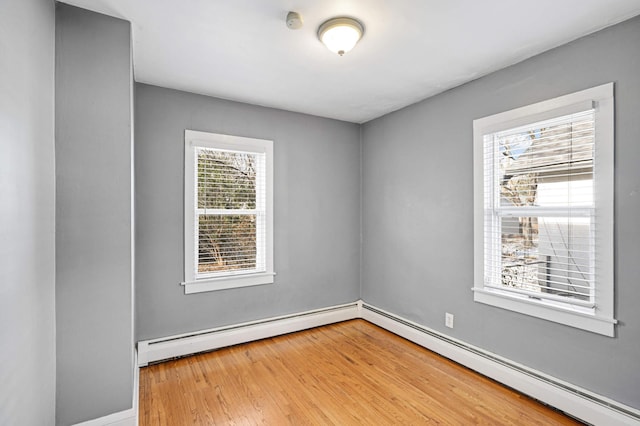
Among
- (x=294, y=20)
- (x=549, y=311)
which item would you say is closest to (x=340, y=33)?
(x=294, y=20)

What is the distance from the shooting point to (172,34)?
2.14 m

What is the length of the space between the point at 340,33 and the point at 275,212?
2.06 meters

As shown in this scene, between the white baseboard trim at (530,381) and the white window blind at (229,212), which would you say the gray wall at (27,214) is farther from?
the white baseboard trim at (530,381)

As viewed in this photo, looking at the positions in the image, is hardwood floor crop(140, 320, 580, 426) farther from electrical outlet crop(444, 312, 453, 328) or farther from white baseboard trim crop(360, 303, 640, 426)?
electrical outlet crop(444, 312, 453, 328)

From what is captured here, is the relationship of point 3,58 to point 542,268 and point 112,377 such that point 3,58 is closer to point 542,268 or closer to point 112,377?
point 112,377

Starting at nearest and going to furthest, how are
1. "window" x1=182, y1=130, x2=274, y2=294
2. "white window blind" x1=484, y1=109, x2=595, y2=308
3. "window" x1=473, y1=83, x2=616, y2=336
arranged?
"window" x1=473, y1=83, x2=616, y2=336 < "white window blind" x1=484, y1=109, x2=595, y2=308 < "window" x1=182, y1=130, x2=274, y2=294

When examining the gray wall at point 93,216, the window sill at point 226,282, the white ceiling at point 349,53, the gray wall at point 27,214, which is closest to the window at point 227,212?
the window sill at point 226,282

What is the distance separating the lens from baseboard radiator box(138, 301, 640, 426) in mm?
2049

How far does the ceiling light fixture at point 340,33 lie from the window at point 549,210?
1413 mm

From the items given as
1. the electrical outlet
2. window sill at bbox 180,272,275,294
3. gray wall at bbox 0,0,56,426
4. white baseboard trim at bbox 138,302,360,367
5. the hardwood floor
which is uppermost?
gray wall at bbox 0,0,56,426

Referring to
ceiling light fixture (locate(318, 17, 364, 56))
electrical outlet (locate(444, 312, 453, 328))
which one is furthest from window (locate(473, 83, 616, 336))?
ceiling light fixture (locate(318, 17, 364, 56))

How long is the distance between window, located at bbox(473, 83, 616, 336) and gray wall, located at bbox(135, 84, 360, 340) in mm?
1713

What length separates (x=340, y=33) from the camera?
1994 millimetres

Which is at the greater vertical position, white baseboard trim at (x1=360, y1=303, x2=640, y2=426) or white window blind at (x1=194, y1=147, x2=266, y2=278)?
white window blind at (x1=194, y1=147, x2=266, y2=278)
